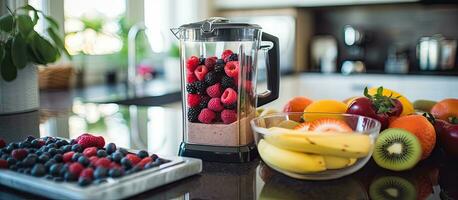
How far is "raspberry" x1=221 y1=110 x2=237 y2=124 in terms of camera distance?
2.91 ft

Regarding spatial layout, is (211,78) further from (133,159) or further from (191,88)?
(133,159)

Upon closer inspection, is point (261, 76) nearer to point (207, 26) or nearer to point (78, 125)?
point (78, 125)

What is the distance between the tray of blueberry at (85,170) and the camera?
0.64m

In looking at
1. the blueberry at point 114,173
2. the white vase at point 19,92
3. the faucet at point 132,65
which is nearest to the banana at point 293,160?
the blueberry at point 114,173

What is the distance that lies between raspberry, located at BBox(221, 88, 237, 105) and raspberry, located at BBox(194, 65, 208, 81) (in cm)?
5

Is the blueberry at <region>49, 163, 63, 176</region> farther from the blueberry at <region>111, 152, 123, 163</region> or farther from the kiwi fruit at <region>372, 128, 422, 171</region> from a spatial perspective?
the kiwi fruit at <region>372, 128, 422, 171</region>

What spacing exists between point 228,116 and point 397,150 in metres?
0.30

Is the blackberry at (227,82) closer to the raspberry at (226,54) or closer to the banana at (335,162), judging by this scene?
the raspberry at (226,54)

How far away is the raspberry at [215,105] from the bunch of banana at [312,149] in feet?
0.50

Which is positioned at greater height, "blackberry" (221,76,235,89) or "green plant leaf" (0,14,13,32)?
"green plant leaf" (0,14,13,32)

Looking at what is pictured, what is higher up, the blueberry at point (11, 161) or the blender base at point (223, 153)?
the blueberry at point (11, 161)

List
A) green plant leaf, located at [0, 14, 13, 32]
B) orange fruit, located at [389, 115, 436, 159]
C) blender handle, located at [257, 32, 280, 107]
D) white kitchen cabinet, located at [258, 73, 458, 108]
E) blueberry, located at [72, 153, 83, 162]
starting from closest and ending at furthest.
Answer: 1. blueberry, located at [72, 153, 83, 162]
2. orange fruit, located at [389, 115, 436, 159]
3. blender handle, located at [257, 32, 280, 107]
4. green plant leaf, located at [0, 14, 13, 32]
5. white kitchen cabinet, located at [258, 73, 458, 108]

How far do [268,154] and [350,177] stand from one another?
A: 0.15 metres

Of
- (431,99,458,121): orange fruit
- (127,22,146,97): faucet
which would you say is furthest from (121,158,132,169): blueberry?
(127,22,146,97): faucet
